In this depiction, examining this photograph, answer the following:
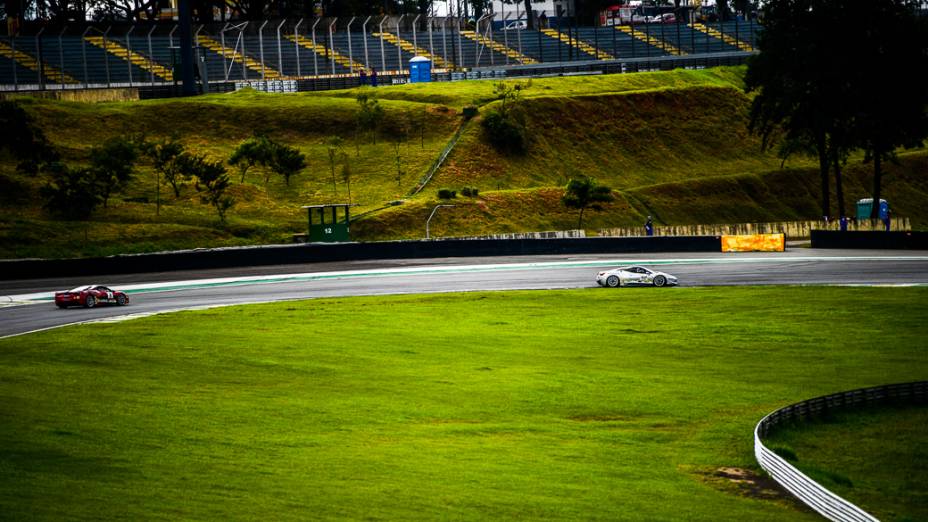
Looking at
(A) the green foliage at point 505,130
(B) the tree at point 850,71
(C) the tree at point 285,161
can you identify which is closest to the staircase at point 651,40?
(A) the green foliage at point 505,130

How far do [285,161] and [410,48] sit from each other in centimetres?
4241

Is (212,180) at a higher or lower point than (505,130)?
lower

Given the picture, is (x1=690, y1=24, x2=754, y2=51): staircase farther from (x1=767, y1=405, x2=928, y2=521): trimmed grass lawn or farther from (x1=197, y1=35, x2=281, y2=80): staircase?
(x1=767, y1=405, x2=928, y2=521): trimmed grass lawn

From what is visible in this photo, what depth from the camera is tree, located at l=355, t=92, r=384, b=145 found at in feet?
317

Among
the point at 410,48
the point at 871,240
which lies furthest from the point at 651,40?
the point at 871,240

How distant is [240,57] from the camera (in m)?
112

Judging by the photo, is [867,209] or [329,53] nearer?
[867,209]

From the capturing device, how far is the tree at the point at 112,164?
74.4 meters

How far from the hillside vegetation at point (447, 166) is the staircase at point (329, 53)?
9263 mm

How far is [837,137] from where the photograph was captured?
266 feet

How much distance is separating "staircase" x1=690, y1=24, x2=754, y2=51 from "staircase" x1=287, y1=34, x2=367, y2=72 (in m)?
49.0

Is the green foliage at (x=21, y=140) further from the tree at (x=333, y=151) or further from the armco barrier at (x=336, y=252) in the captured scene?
the armco barrier at (x=336, y=252)

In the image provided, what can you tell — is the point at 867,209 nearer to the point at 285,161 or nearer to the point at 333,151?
the point at 333,151

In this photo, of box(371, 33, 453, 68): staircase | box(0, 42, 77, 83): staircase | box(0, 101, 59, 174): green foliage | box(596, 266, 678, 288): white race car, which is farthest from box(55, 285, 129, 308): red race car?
box(371, 33, 453, 68): staircase
